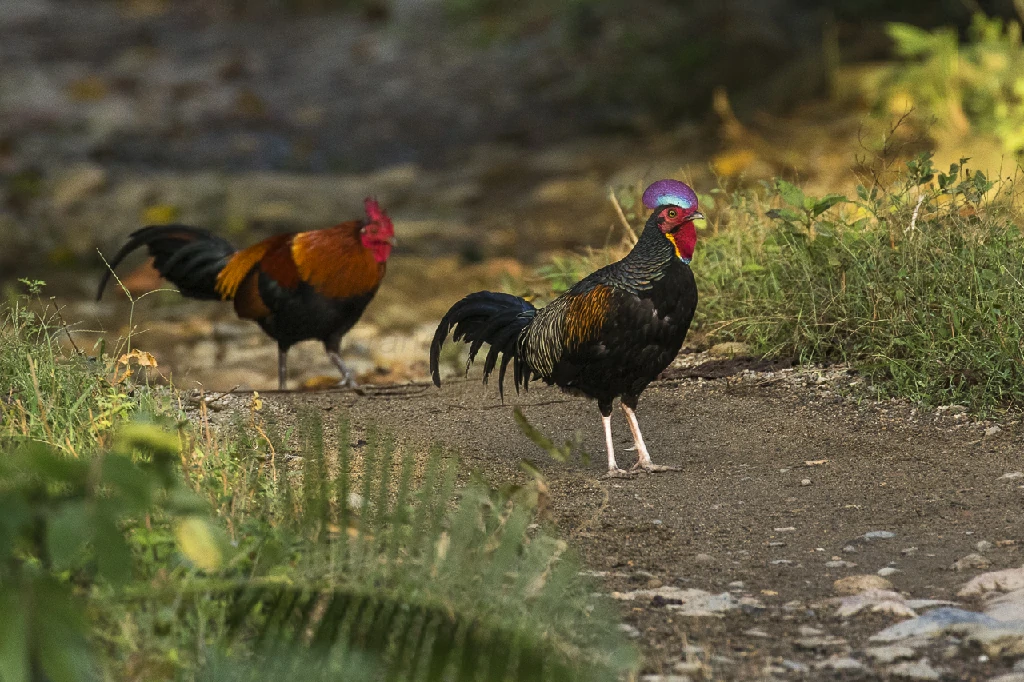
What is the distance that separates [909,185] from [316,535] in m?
4.25

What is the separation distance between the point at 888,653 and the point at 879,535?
3.66 ft

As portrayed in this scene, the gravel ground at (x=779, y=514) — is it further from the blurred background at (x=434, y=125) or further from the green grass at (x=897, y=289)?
the blurred background at (x=434, y=125)

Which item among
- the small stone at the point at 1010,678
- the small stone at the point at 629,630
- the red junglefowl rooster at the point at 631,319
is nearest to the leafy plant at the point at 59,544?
the small stone at the point at 629,630

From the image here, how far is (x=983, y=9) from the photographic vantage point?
12945mm

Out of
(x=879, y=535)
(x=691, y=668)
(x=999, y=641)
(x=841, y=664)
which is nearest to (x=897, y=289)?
(x=879, y=535)

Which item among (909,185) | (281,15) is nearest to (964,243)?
(909,185)

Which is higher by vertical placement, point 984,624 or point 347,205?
point 347,205

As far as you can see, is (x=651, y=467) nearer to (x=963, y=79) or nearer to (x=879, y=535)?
(x=879, y=535)

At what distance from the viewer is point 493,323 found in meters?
5.95

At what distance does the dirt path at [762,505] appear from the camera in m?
3.38

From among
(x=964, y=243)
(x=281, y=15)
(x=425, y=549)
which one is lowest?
(x=425, y=549)

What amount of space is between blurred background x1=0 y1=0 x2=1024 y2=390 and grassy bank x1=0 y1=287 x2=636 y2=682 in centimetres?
372

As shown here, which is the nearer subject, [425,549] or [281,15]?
[425,549]

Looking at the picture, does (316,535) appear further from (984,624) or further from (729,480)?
(729,480)
